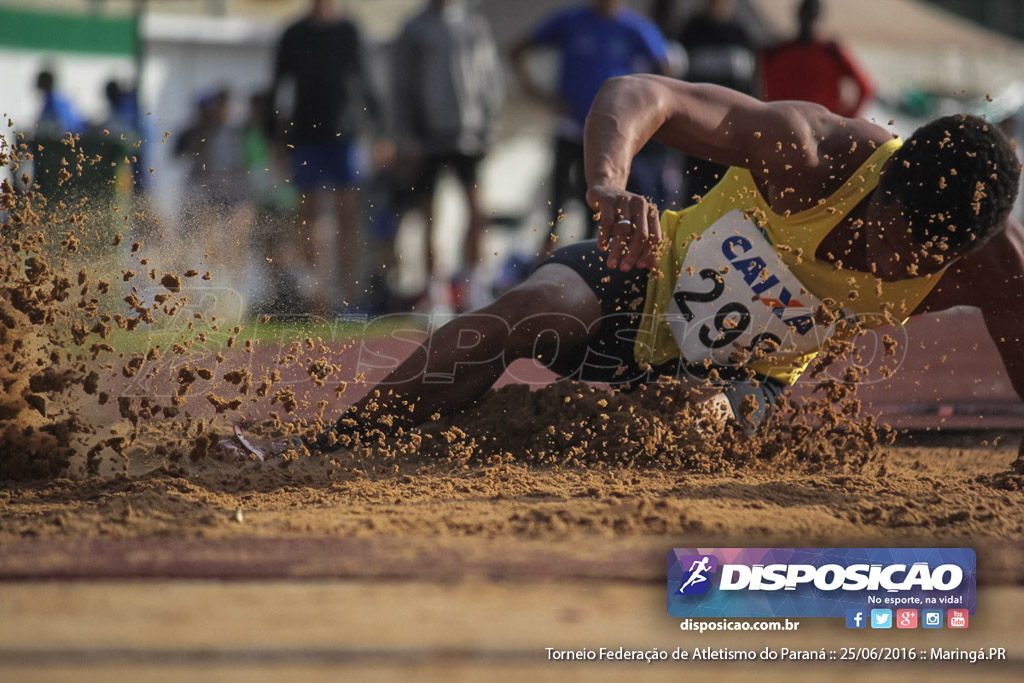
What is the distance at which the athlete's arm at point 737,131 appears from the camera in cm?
282

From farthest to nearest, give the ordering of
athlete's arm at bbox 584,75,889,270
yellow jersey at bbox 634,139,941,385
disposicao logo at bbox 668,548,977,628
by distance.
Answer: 1. yellow jersey at bbox 634,139,941,385
2. athlete's arm at bbox 584,75,889,270
3. disposicao logo at bbox 668,548,977,628

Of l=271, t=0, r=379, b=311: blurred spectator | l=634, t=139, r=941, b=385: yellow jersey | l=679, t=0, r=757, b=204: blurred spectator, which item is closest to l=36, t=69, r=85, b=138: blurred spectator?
l=271, t=0, r=379, b=311: blurred spectator

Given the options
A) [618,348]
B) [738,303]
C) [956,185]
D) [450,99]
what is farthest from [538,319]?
[450,99]

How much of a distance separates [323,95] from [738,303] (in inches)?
159

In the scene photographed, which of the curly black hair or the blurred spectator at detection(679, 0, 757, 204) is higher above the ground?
the blurred spectator at detection(679, 0, 757, 204)

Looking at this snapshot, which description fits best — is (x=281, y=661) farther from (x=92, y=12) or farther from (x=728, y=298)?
(x=92, y=12)

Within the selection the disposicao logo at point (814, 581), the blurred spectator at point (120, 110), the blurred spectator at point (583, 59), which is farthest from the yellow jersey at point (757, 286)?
the blurred spectator at point (120, 110)

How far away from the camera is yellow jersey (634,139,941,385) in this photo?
295cm

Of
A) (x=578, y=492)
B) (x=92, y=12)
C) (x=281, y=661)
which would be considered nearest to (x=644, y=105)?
(x=578, y=492)

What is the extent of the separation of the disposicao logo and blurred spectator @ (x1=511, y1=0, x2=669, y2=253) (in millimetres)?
4458

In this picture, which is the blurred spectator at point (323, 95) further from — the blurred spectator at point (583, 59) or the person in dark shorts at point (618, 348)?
the person in dark shorts at point (618, 348)

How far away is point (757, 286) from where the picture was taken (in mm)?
3041

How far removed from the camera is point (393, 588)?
1924 millimetres

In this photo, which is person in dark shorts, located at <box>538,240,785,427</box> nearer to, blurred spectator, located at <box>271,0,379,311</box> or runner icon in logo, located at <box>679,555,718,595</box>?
runner icon in logo, located at <box>679,555,718,595</box>
